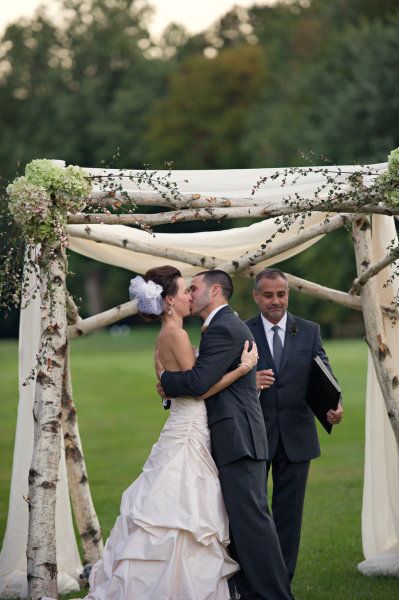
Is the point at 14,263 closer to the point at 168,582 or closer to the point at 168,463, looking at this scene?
the point at 168,463

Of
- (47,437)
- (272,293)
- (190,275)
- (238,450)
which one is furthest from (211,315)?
(190,275)

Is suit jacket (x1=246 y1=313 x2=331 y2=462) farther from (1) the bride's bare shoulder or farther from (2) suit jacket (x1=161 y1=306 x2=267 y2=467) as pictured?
(1) the bride's bare shoulder

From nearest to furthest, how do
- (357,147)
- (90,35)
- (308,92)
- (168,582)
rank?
(168,582)
(357,147)
(308,92)
(90,35)

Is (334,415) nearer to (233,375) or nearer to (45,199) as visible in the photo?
(233,375)

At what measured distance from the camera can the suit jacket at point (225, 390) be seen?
6.81 m

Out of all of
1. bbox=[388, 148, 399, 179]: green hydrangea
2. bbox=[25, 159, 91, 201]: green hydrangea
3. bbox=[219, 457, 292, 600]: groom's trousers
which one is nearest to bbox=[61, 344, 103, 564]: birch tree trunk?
bbox=[219, 457, 292, 600]: groom's trousers

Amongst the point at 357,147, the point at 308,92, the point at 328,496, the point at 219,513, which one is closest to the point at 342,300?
the point at 219,513

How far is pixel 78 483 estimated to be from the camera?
338 inches

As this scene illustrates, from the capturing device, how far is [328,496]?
539 inches

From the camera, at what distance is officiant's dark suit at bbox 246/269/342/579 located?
7.97 metres

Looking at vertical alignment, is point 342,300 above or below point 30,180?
below

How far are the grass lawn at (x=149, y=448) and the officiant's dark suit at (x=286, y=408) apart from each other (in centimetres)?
66

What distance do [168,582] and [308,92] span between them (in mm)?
36171

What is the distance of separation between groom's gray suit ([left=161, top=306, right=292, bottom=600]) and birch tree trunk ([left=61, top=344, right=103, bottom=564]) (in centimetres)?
183
